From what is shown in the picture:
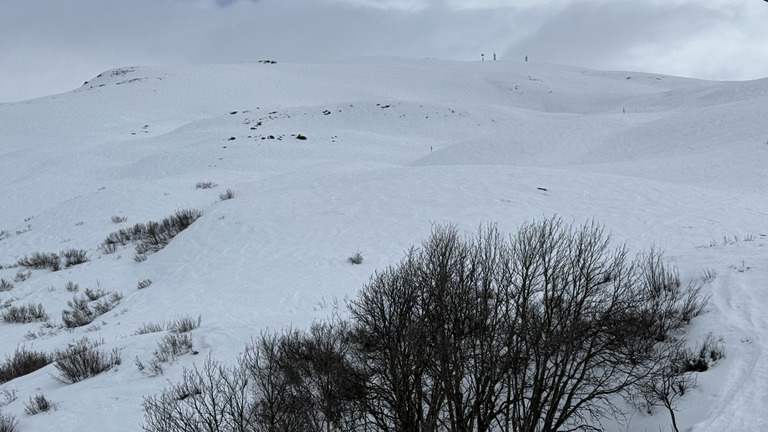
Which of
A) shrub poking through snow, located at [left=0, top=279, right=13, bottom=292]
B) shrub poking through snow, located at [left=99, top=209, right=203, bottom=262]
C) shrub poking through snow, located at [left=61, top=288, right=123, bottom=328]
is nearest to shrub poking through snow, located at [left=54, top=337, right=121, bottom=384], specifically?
shrub poking through snow, located at [left=61, top=288, right=123, bottom=328]

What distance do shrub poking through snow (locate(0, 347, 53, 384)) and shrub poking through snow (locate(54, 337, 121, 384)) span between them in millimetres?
670

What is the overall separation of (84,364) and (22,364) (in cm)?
165

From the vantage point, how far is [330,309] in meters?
10.7

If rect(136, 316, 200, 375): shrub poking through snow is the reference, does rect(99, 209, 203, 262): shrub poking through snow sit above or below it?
above

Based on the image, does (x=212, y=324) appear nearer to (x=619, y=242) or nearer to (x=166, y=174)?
(x=619, y=242)

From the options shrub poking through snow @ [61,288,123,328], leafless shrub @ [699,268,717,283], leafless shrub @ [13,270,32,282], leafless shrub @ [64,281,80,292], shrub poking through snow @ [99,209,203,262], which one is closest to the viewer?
leafless shrub @ [699,268,717,283]

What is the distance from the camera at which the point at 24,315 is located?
1273 cm

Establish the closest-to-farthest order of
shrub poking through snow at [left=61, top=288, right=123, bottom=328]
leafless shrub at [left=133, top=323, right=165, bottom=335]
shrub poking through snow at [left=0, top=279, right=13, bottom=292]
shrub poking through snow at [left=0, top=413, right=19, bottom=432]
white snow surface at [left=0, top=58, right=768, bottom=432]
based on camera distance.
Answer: shrub poking through snow at [left=0, top=413, right=19, bottom=432], white snow surface at [left=0, top=58, right=768, bottom=432], leafless shrub at [left=133, top=323, right=165, bottom=335], shrub poking through snow at [left=61, top=288, right=123, bottom=328], shrub poking through snow at [left=0, top=279, right=13, bottom=292]

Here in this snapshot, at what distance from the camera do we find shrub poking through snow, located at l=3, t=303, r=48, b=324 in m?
12.6

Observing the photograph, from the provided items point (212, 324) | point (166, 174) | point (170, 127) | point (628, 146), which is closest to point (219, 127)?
point (170, 127)

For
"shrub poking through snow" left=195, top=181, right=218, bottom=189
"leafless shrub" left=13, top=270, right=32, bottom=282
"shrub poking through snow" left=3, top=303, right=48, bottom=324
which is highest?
"shrub poking through snow" left=195, top=181, right=218, bottom=189

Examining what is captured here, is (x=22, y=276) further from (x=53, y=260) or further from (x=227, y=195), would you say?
(x=227, y=195)

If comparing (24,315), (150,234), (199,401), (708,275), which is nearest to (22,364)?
(24,315)

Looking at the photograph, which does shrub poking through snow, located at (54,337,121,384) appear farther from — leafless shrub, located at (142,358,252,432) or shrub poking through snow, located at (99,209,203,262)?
shrub poking through snow, located at (99,209,203,262)
